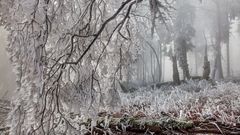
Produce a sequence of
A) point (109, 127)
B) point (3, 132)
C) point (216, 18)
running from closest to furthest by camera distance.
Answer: point (109, 127) < point (3, 132) < point (216, 18)

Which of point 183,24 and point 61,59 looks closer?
point 61,59

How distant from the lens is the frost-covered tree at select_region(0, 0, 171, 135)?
448 centimetres

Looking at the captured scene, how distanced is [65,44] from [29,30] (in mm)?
534

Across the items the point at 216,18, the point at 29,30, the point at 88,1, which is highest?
the point at 216,18

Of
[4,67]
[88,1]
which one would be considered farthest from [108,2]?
[4,67]

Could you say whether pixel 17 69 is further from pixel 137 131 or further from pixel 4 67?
pixel 4 67

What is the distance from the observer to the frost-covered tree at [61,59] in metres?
4.48

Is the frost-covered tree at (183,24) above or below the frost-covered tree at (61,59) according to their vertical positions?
above

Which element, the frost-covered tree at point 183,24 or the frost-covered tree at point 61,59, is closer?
the frost-covered tree at point 61,59

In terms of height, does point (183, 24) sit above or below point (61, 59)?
above

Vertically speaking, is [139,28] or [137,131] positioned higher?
[139,28]

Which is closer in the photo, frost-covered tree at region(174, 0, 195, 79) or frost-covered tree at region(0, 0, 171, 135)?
frost-covered tree at region(0, 0, 171, 135)

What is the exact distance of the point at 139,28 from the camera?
18.8 feet

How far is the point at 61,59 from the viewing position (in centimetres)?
500
